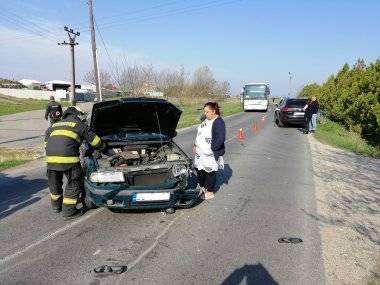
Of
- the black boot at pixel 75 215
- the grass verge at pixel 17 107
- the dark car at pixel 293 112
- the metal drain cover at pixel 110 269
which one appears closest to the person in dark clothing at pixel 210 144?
the black boot at pixel 75 215

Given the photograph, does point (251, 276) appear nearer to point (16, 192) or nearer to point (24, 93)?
point (16, 192)

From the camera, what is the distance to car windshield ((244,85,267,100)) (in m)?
43.3

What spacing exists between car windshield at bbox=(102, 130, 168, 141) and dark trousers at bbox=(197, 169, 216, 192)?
91 centimetres

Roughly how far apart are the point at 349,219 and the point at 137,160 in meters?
3.47

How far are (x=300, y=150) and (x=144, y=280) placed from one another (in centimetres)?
1178

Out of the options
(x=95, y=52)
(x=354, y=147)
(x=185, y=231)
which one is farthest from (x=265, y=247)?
(x=95, y=52)

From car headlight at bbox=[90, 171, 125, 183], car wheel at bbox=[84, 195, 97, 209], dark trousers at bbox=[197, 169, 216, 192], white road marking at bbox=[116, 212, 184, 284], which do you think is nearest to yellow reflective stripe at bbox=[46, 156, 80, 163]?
car headlight at bbox=[90, 171, 125, 183]

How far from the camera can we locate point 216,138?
745 centimetres

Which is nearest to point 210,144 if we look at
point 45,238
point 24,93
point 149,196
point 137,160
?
point 137,160

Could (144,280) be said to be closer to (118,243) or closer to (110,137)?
(118,243)

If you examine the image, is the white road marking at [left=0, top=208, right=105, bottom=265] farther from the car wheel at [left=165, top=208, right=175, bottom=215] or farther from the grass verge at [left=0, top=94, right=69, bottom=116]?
the grass verge at [left=0, top=94, right=69, bottom=116]

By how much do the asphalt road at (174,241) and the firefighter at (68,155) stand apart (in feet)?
1.07

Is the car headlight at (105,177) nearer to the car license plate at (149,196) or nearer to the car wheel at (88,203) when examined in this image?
the car license plate at (149,196)

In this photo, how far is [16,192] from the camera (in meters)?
8.56
